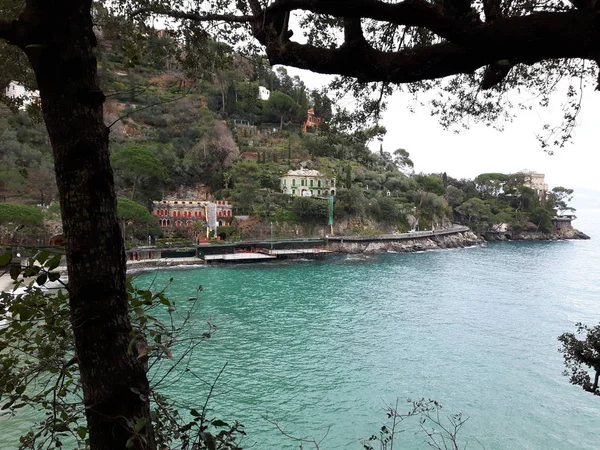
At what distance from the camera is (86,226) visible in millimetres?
1256

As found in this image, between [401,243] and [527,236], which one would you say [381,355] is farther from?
[527,236]

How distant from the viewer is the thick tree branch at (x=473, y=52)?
1.71 metres

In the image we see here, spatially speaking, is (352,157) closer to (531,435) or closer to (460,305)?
(460,305)

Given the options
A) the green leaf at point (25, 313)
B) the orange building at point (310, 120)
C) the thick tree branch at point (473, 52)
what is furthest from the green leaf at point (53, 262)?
the orange building at point (310, 120)

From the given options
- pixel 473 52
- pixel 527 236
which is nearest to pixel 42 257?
pixel 473 52

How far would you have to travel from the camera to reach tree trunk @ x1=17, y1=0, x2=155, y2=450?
1.24m

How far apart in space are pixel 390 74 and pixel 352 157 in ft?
143

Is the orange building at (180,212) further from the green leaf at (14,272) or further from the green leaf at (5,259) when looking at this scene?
the green leaf at (5,259)

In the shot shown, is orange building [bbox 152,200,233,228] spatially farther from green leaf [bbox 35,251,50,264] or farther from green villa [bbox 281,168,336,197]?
green leaf [bbox 35,251,50,264]

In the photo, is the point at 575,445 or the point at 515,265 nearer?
the point at 575,445

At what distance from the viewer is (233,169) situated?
35.9 metres

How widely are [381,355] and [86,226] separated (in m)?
11.2

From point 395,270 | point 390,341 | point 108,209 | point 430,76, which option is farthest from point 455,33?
point 395,270

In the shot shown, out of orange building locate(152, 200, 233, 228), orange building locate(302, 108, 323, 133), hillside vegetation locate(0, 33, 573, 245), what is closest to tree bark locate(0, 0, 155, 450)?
hillside vegetation locate(0, 33, 573, 245)
